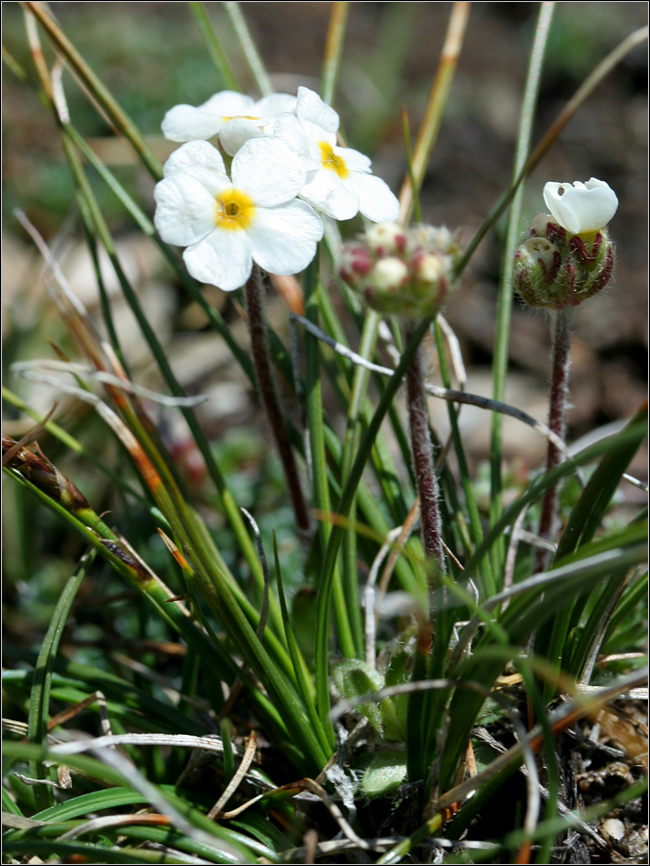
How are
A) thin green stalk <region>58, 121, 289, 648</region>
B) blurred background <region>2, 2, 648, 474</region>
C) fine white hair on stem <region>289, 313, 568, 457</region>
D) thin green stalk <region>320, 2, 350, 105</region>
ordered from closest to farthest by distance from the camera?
fine white hair on stem <region>289, 313, 568, 457</region> → thin green stalk <region>58, 121, 289, 648</region> → thin green stalk <region>320, 2, 350, 105</region> → blurred background <region>2, 2, 648, 474</region>

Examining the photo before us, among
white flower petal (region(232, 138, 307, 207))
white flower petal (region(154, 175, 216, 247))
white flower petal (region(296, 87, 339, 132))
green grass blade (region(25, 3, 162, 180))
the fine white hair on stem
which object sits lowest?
the fine white hair on stem

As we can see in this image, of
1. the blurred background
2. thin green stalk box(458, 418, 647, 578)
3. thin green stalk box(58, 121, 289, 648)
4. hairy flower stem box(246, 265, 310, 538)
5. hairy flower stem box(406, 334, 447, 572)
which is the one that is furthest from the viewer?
the blurred background

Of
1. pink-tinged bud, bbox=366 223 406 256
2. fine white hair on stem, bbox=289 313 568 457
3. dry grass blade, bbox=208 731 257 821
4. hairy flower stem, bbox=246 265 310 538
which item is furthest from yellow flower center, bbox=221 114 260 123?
dry grass blade, bbox=208 731 257 821

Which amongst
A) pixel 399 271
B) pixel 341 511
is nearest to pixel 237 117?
pixel 399 271

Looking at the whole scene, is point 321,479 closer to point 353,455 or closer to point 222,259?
point 353,455

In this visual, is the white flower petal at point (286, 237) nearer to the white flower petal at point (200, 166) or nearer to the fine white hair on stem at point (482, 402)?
the white flower petal at point (200, 166)

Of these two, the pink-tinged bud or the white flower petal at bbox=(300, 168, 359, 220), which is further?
the white flower petal at bbox=(300, 168, 359, 220)

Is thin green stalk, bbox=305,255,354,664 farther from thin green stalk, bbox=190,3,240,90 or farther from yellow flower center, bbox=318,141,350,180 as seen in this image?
thin green stalk, bbox=190,3,240,90
